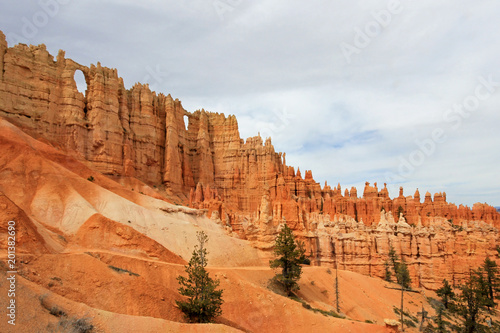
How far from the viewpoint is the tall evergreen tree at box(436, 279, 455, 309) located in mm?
38906

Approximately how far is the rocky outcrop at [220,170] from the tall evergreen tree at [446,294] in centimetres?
362

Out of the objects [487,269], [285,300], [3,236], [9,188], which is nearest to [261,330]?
[285,300]

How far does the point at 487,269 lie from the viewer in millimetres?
43750

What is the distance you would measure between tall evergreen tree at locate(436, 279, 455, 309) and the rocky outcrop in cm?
362

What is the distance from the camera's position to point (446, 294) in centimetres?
3894

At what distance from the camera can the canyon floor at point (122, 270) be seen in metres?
14.8

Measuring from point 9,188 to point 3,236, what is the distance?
51.0 feet

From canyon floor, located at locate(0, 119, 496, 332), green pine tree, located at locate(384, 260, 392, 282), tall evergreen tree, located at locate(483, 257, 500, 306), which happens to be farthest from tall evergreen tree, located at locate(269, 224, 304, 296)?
tall evergreen tree, located at locate(483, 257, 500, 306)

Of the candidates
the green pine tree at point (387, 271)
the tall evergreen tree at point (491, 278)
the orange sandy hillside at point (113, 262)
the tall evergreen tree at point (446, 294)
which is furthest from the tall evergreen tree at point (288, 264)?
the tall evergreen tree at point (491, 278)

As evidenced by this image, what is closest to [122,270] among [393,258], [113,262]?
[113,262]

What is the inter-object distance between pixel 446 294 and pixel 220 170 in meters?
57.1

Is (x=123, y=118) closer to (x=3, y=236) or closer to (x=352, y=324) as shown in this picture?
(x=3, y=236)

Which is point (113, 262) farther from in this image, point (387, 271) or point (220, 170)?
point (220, 170)

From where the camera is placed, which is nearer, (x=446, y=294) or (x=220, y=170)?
(x=446, y=294)
